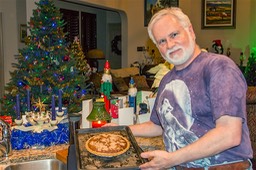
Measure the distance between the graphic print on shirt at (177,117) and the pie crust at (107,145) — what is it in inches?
7.3

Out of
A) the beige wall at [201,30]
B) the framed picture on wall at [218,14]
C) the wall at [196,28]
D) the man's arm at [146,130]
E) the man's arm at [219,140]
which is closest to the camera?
the man's arm at [219,140]

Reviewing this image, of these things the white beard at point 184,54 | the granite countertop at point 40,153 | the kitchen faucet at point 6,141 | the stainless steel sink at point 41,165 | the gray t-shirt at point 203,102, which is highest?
the white beard at point 184,54

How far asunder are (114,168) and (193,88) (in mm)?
416

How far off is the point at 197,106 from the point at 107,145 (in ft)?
1.30

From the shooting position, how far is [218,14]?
9.48 meters

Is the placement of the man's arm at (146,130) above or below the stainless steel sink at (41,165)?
above

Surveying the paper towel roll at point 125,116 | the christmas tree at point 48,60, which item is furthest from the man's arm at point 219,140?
the christmas tree at point 48,60

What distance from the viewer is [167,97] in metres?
1.34

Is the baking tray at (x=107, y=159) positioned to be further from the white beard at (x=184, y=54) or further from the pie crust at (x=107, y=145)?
the white beard at (x=184, y=54)

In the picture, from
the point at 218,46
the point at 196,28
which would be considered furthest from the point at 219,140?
the point at 196,28

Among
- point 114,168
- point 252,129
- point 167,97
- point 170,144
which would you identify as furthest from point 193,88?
point 252,129

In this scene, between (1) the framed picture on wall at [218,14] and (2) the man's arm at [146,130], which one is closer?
(2) the man's arm at [146,130]

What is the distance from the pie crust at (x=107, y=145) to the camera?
1262mm

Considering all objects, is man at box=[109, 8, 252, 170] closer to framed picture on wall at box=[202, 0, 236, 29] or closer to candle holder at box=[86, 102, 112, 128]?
candle holder at box=[86, 102, 112, 128]
